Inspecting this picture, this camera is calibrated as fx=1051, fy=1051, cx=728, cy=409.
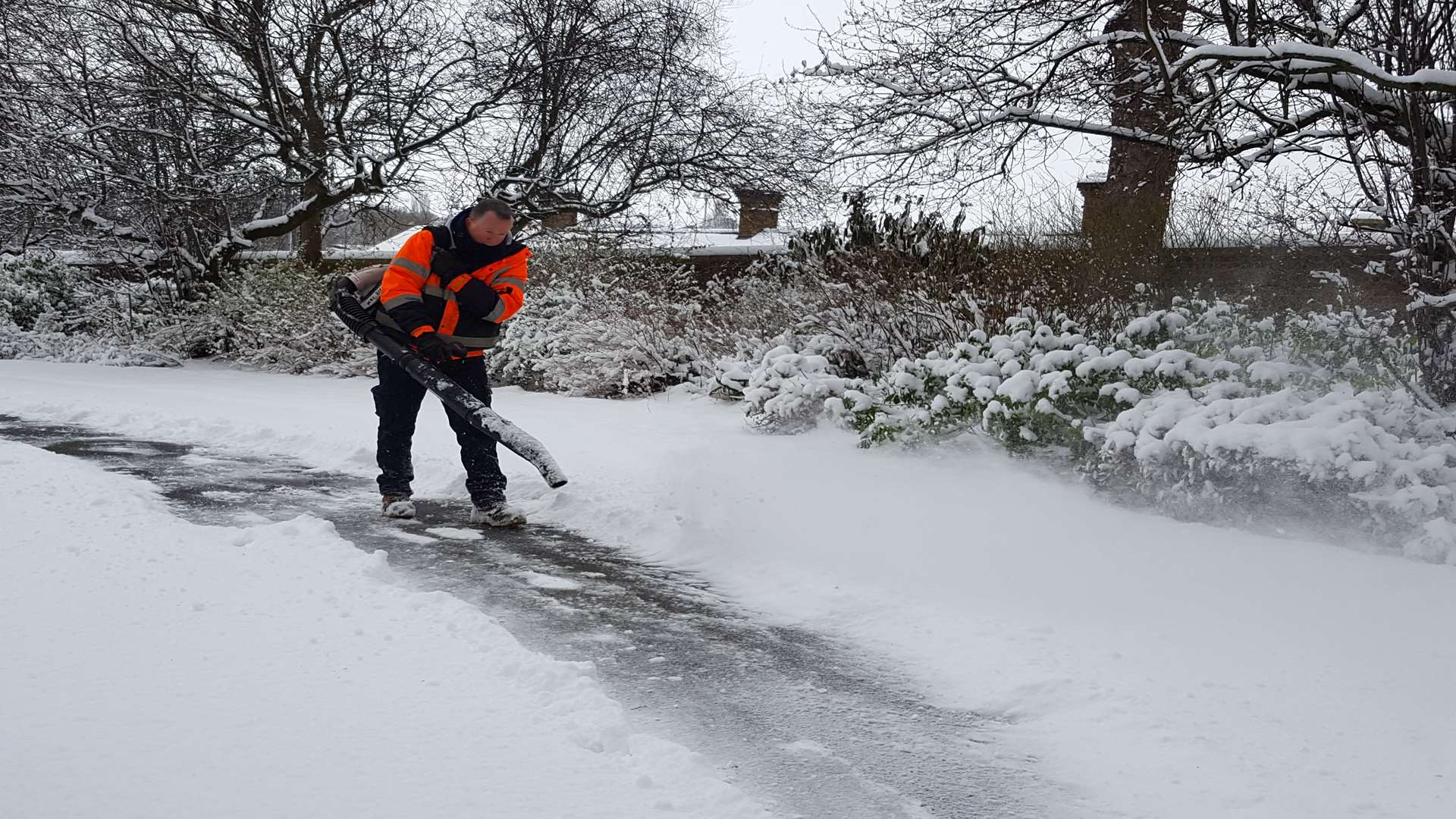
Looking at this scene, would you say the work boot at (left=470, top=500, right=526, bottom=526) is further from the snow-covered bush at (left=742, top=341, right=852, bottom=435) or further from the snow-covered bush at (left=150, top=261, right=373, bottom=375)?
the snow-covered bush at (left=150, top=261, right=373, bottom=375)

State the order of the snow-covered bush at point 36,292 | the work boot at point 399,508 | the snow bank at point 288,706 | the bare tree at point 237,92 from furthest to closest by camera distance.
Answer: the snow-covered bush at point 36,292 < the bare tree at point 237,92 < the work boot at point 399,508 < the snow bank at point 288,706

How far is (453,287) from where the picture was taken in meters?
5.78

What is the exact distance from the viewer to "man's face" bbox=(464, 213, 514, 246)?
5625 mm

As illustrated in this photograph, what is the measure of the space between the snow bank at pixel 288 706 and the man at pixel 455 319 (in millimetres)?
1542

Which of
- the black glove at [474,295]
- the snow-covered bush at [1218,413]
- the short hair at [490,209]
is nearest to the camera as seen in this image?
the snow-covered bush at [1218,413]

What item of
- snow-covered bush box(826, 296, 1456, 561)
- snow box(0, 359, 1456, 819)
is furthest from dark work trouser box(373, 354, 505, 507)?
snow-covered bush box(826, 296, 1456, 561)

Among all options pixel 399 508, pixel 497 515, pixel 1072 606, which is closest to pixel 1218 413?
pixel 1072 606

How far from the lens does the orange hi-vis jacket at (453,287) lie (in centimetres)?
562

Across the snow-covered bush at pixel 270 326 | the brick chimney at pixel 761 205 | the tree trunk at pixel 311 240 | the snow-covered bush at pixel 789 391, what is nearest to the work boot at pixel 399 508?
the snow-covered bush at pixel 789 391

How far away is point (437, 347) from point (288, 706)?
3.01m

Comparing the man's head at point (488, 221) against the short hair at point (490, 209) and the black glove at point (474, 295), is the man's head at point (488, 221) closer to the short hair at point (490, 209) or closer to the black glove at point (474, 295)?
the short hair at point (490, 209)

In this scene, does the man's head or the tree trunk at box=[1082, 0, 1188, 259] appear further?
the tree trunk at box=[1082, 0, 1188, 259]

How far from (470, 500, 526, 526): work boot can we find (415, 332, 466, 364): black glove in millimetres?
854

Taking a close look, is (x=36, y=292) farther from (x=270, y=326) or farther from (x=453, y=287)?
(x=453, y=287)
